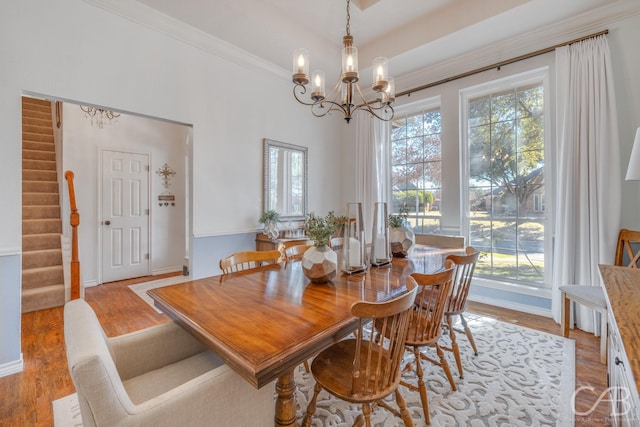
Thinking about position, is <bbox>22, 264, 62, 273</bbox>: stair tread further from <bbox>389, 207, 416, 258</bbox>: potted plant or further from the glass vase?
<bbox>389, 207, 416, 258</bbox>: potted plant

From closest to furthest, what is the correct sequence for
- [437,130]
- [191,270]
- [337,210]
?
[191,270] → [437,130] → [337,210]

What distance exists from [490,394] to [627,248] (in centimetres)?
181

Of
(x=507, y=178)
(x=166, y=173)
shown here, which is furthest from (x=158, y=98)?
(x=507, y=178)

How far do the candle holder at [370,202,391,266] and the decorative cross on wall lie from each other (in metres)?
4.36

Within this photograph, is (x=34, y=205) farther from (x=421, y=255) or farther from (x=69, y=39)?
(x=421, y=255)

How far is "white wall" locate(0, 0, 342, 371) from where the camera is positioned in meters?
2.01

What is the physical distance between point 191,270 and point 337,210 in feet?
7.98

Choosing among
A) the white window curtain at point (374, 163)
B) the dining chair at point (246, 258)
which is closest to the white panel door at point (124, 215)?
the dining chair at point (246, 258)

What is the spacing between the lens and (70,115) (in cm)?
403

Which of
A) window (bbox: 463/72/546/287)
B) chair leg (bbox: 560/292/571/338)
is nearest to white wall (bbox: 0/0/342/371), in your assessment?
window (bbox: 463/72/546/287)

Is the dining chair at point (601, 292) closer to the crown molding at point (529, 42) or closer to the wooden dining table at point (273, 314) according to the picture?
the wooden dining table at point (273, 314)

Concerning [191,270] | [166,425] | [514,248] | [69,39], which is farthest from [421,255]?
[69,39]

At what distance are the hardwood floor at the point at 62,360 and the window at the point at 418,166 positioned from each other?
4.16ft

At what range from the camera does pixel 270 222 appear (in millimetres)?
3447
